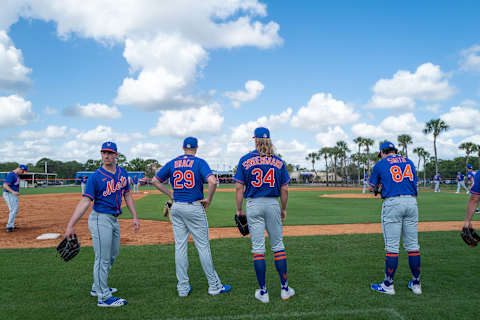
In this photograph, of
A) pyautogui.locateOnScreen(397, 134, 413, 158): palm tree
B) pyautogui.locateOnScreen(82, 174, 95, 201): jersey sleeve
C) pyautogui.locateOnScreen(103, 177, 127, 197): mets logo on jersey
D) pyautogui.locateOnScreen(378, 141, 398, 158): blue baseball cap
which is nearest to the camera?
pyautogui.locateOnScreen(82, 174, 95, 201): jersey sleeve

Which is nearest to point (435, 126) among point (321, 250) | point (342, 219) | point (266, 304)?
point (342, 219)

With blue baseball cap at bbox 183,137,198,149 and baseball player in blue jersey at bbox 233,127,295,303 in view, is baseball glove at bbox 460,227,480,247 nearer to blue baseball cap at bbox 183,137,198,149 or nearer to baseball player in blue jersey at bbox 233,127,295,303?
baseball player in blue jersey at bbox 233,127,295,303

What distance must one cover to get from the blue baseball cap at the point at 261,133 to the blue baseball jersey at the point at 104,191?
2040 millimetres

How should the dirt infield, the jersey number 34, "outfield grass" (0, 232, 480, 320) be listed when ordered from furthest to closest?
the dirt infield, the jersey number 34, "outfield grass" (0, 232, 480, 320)

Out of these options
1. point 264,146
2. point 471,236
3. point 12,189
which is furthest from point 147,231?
point 471,236

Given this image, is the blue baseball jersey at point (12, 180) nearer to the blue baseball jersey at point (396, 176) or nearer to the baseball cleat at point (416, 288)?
the blue baseball jersey at point (396, 176)

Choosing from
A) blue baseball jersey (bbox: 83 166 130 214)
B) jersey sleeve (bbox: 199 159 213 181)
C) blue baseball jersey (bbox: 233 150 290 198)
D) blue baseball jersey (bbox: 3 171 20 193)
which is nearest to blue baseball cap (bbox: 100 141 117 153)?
blue baseball jersey (bbox: 83 166 130 214)

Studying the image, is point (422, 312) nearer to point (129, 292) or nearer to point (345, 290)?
point (345, 290)

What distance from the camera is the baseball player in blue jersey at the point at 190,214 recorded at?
14.1 feet

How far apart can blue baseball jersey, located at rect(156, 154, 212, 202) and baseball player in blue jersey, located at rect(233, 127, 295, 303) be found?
0.53 meters

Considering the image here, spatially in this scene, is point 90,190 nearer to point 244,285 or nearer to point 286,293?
point 244,285

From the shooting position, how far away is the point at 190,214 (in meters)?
4.30

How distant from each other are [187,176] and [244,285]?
1.90 meters

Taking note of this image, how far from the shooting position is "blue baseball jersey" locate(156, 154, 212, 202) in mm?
4332
